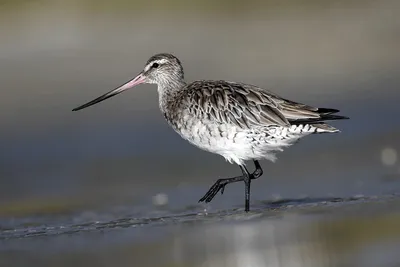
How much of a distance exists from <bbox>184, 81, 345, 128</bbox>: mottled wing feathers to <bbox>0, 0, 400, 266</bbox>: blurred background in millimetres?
797

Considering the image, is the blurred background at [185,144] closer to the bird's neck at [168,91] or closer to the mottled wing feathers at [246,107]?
the mottled wing feathers at [246,107]

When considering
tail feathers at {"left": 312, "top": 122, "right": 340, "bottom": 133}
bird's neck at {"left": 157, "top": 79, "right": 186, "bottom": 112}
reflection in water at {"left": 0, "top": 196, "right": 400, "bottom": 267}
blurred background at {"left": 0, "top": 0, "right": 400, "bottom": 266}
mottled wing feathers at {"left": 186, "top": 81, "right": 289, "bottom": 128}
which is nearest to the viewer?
reflection in water at {"left": 0, "top": 196, "right": 400, "bottom": 267}

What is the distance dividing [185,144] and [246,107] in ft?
10.9

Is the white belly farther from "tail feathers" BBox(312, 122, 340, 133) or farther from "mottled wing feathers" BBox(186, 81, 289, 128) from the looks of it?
"tail feathers" BBox(312, 122, 340, 133)

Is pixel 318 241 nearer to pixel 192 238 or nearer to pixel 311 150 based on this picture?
pixel 192 238

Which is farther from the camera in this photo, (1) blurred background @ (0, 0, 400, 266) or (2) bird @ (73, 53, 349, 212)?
(2) bird @ (73, 53, 349, 212)

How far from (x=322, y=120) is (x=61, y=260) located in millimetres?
3068

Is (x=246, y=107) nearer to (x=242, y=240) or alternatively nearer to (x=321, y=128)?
(x=321, y=128)

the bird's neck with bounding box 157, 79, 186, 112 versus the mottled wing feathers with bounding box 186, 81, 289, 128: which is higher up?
the bird's neck with bounding box 157, 79, 186, 112

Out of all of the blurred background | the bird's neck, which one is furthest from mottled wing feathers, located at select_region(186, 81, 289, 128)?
the blurred background

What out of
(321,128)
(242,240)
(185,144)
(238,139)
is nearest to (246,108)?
(238,139)

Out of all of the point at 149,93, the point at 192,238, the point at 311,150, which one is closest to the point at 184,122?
the point at 192,238

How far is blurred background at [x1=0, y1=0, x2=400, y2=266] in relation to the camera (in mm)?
9031

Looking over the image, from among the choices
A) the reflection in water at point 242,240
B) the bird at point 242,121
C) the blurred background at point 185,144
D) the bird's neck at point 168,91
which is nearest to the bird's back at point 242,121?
the bird at point 242,121
